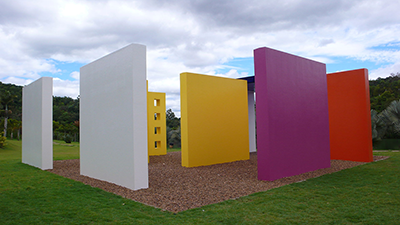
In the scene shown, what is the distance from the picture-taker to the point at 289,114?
7.30 meters

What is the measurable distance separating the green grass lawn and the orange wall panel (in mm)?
3876

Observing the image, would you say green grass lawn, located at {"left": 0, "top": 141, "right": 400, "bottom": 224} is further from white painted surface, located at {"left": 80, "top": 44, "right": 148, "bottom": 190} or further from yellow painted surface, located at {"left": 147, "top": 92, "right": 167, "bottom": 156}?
yellow painted surface, located at {"left": 147, "top": 92, "right": 167, "bottom": 156}

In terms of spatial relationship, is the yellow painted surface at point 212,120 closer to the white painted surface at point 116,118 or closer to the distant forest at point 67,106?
the white painted surface at point 116,118

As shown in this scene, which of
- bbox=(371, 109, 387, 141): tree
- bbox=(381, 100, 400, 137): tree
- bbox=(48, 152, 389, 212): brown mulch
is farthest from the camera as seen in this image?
bbox=(371, 109, 387, 141): tree

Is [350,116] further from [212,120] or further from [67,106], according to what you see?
[67,106]

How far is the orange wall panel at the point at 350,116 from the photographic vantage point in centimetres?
979

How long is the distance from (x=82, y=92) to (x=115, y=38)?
6.64 ft

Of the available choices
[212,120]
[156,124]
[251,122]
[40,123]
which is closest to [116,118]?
[212,120]

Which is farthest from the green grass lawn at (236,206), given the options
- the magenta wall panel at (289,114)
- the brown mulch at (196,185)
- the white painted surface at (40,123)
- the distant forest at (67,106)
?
the distant forest at (67,106)

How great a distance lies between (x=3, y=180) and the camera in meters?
7.03

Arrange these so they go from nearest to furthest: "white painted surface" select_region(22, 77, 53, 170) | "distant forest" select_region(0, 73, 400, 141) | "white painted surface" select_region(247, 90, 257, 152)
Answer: "white painted surface" select_region(22, 77, 53, 170) → "white painted surface" select_region(247, 90, 257, 152) → "distant forest" select_region(0, 73, 400, 141)

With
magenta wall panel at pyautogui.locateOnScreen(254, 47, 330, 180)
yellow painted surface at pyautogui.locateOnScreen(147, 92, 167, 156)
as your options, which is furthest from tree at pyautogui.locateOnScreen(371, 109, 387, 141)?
yellow painted surface at pyautogui.locateOnScreen(147, 92, 167, 156)

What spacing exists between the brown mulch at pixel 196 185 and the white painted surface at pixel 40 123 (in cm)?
108

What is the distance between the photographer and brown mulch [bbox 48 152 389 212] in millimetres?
4941
